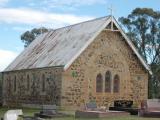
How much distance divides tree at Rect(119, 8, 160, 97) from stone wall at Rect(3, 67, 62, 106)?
18537 millimetres

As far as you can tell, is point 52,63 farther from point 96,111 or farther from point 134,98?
point 96,111

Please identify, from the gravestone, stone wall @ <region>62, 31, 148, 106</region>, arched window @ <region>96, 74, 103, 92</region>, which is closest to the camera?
the gravestone

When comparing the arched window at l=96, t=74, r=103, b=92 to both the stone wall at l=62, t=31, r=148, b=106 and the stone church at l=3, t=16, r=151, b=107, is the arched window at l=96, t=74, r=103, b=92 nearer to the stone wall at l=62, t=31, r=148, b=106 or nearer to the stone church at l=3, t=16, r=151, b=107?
the stone church at l=3, t=16, r=151, b=107

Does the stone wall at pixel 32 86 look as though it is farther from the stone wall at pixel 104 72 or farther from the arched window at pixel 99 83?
the arched window at pixel 99 83

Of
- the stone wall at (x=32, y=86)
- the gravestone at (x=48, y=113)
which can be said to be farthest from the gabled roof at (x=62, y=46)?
the gravestone at (x=48, y=113)

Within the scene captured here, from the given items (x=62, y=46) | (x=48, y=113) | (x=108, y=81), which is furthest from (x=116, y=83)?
(x=48, y=113)

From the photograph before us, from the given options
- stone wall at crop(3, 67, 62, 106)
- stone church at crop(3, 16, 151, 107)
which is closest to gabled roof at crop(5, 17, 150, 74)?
stone church at crop(3, 16, 151, 107)

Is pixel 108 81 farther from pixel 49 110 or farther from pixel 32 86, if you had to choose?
pixel 49 110

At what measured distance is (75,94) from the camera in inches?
1645

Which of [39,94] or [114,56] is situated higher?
[114,56]

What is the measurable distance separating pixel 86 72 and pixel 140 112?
A: 11412mm

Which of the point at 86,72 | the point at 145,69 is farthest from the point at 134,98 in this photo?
the point at 86,72

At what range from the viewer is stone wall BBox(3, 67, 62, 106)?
42.5m

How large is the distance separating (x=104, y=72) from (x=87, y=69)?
6.01ft
